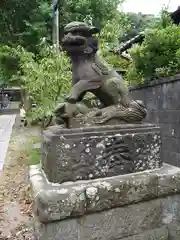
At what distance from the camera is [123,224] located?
203cm

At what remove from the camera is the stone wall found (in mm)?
4680

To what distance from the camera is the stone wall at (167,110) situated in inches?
184

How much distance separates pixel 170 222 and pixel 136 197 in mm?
471

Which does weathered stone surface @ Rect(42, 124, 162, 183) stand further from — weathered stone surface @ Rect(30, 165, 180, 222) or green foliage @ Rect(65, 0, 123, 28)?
green foliage @ Rect(65, 0, 123, 28)

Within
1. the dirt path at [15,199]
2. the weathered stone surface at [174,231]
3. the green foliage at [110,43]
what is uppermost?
the green foliage at [110,43]

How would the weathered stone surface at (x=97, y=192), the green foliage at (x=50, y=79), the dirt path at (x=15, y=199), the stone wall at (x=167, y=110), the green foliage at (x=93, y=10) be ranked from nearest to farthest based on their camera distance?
the weathered stone surface at (x=97, y=192) → the dirt path at (x=15, y=199) → the stone wall at (x=167, y=110) → the green foliage at (x=50, y=79) → the green foliage at (x=93, y=10)

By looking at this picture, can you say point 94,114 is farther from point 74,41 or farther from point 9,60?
point 9,60

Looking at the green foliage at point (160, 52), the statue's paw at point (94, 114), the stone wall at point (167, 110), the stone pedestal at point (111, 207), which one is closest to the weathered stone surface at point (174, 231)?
the stone pedestal at point (111, 207)

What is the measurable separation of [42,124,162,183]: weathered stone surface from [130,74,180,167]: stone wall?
104 inches

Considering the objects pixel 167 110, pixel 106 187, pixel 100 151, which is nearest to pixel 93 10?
pixel 167 110

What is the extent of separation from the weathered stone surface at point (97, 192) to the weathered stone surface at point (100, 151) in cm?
7

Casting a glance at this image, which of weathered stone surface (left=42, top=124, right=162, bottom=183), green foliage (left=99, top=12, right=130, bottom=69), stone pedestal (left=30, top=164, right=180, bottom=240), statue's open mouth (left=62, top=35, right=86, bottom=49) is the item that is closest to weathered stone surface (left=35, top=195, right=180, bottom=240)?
stone pedestal (left=30, top=164, right=180, bottom=240)

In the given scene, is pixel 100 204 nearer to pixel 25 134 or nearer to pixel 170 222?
pixel 170 222

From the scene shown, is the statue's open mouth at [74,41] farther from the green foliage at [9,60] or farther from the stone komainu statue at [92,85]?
the green foliage at [9,60]
